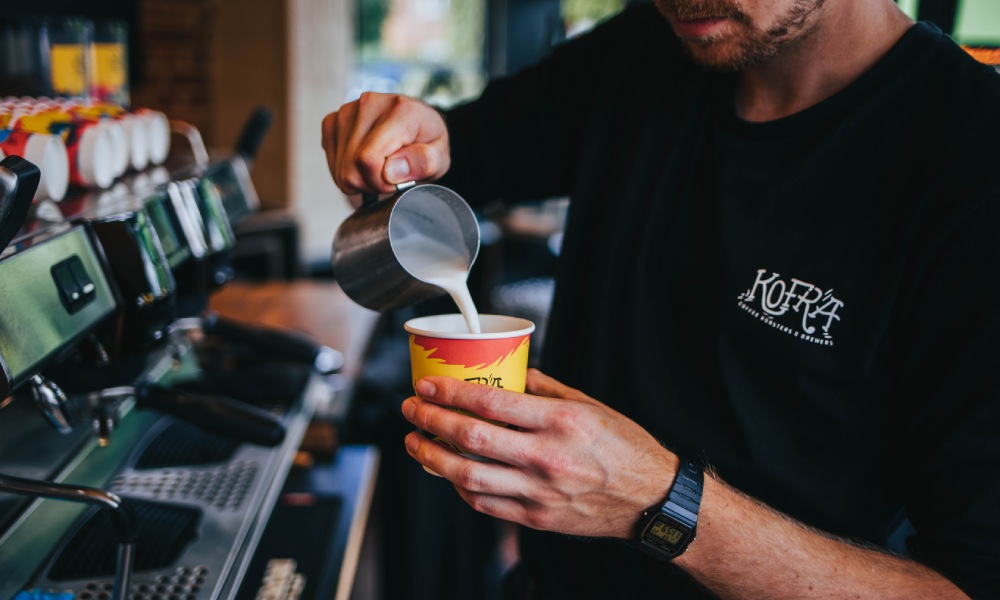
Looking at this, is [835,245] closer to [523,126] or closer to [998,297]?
[998,297]

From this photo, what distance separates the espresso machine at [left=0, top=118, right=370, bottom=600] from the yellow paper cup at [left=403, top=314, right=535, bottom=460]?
0.33 m

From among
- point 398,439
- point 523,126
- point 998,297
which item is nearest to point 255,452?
point 523,126

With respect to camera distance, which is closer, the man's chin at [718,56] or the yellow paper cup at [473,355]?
the yellow paper cup at [473,355]

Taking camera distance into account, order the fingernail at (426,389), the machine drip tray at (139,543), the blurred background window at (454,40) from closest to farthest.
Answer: the fingernail at (426,389) < the machine drip tray at (139,543) < the blurred background window at (454,40)

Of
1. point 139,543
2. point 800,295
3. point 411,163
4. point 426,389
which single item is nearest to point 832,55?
point 800,295

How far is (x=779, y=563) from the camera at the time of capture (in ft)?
2.67

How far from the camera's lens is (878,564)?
2.70 feet

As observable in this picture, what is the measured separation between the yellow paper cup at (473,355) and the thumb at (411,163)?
201 millimetres

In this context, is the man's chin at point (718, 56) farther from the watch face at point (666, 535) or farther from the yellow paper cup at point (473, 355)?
the watch face at point (666, 535)

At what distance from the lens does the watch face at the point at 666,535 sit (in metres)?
0.75

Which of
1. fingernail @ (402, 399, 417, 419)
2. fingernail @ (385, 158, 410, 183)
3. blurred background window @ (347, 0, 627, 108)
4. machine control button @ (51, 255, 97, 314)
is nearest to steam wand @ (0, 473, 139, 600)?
machine control button @ (51, 255, 97, 314)

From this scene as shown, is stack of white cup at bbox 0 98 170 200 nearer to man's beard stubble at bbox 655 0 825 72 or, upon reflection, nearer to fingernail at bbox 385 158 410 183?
fingernail at bbox 385 158 410 183

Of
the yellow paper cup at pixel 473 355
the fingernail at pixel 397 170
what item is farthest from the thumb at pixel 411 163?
the yellow paper cup at pixel 473 355

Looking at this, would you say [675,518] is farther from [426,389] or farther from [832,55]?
[832,55]
